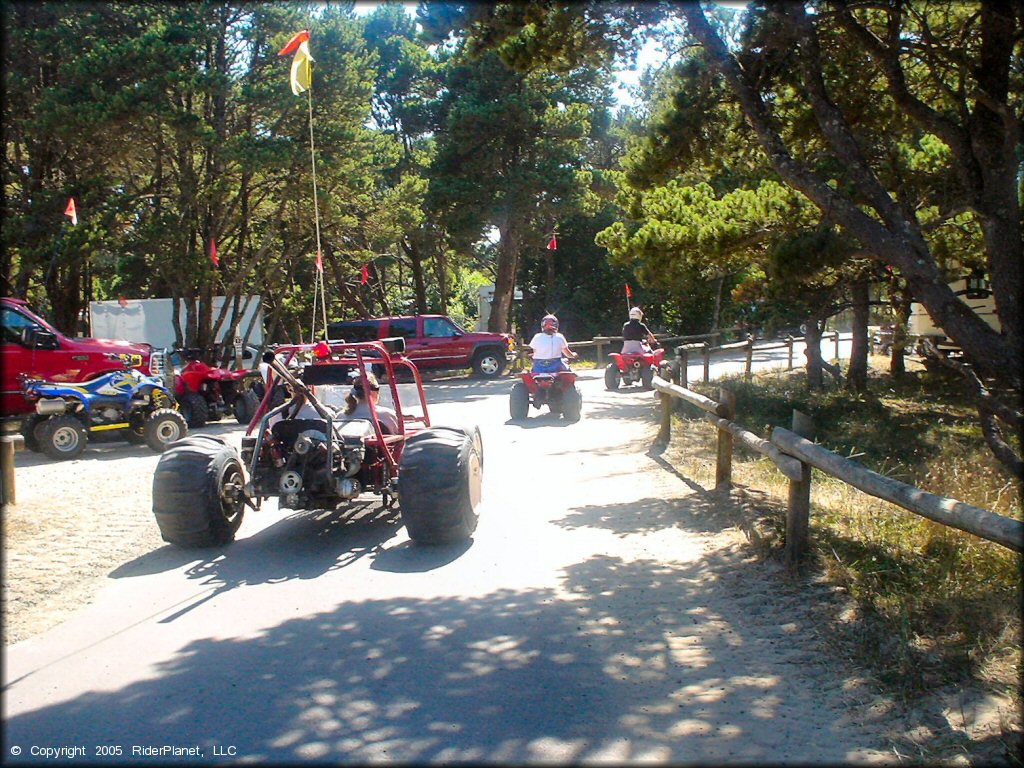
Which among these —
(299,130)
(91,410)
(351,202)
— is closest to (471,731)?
(91,410)

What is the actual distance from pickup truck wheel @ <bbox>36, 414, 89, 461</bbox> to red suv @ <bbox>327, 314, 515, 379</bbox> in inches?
524

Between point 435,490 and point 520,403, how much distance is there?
8.67 m

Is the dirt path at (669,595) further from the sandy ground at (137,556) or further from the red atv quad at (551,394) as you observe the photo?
the red atv quad at (551,394)

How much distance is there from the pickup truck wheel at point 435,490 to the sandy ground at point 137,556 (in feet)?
6.43

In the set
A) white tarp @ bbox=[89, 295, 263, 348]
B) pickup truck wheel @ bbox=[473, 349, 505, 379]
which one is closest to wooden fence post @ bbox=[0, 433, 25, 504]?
white tarp @ bbox=[89, 295, 263, 348]

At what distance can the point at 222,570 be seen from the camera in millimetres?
7035

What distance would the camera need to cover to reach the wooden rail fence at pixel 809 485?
470 centimetres

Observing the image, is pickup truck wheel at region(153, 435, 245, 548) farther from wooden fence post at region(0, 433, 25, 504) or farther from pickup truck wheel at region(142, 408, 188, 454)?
pickup truck wheel at region(142, 408, 188, 454)

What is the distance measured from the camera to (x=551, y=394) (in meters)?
15.6

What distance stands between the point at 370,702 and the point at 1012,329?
6.08 metres

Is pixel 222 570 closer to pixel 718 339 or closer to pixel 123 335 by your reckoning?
pixel 123 335

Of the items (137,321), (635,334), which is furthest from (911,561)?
(137,321)

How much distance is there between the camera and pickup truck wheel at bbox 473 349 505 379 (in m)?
26.3

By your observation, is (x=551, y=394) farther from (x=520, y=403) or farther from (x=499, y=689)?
(x=499, y=689)
